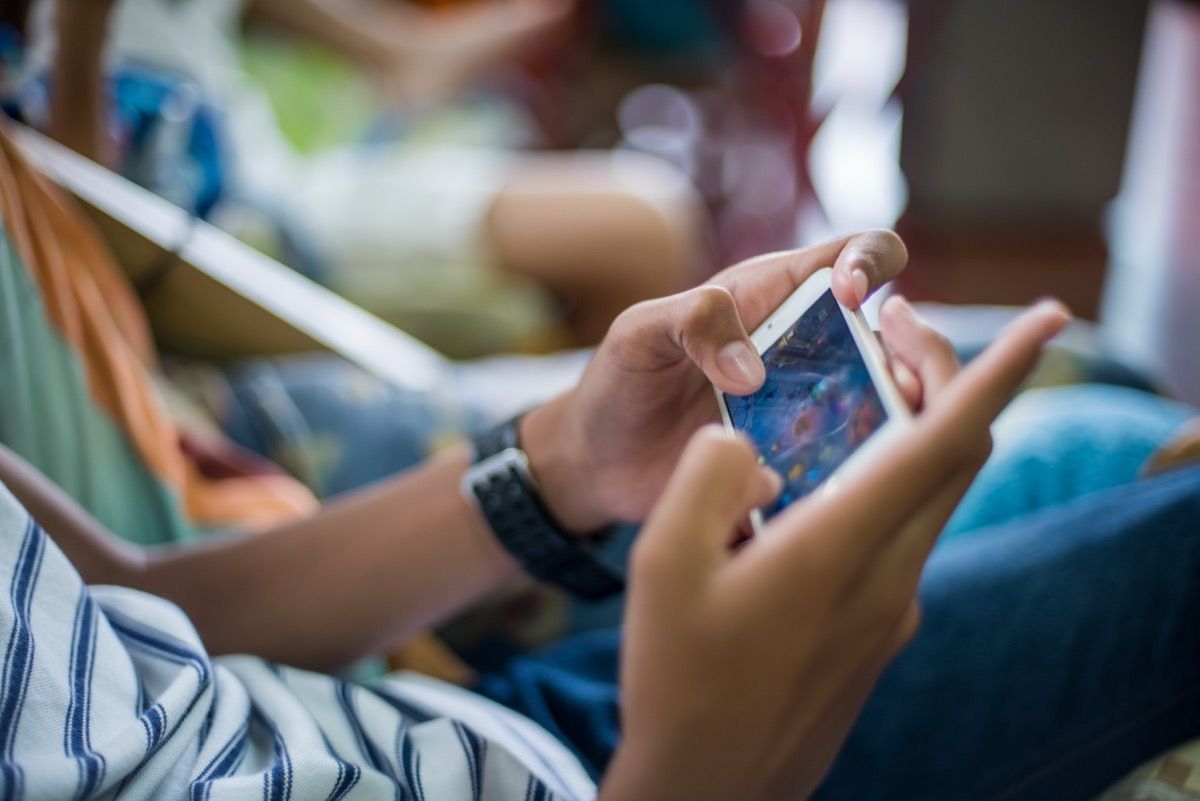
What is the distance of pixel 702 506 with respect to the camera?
253 mm

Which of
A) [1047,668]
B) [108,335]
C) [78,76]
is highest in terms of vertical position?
[78,76]

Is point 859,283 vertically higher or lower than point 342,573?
higher

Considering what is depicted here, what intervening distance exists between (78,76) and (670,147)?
1.35 meters

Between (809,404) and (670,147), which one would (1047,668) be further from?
(670,147)

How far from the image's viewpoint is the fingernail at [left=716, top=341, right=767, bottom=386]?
33 centimetres

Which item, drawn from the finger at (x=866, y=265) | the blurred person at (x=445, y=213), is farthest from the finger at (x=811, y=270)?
the blurred person at (x=445, y=213)

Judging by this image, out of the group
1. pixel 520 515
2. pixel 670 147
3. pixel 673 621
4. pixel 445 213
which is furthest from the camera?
pixel 670 147

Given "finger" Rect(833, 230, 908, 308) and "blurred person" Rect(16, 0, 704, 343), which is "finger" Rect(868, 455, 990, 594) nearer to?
"finger" Rect(833, 230, 908, 308)

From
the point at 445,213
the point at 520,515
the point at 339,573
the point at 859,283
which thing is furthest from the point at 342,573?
the point at 445,213

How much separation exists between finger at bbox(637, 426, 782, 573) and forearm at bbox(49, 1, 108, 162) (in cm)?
46

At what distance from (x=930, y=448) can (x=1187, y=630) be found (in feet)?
0.95

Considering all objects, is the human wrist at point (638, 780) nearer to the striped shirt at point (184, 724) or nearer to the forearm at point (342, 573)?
the striped shirt at point (184, 724)

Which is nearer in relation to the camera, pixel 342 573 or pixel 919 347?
pixel 919 347

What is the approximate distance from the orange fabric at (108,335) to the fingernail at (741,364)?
369mm
